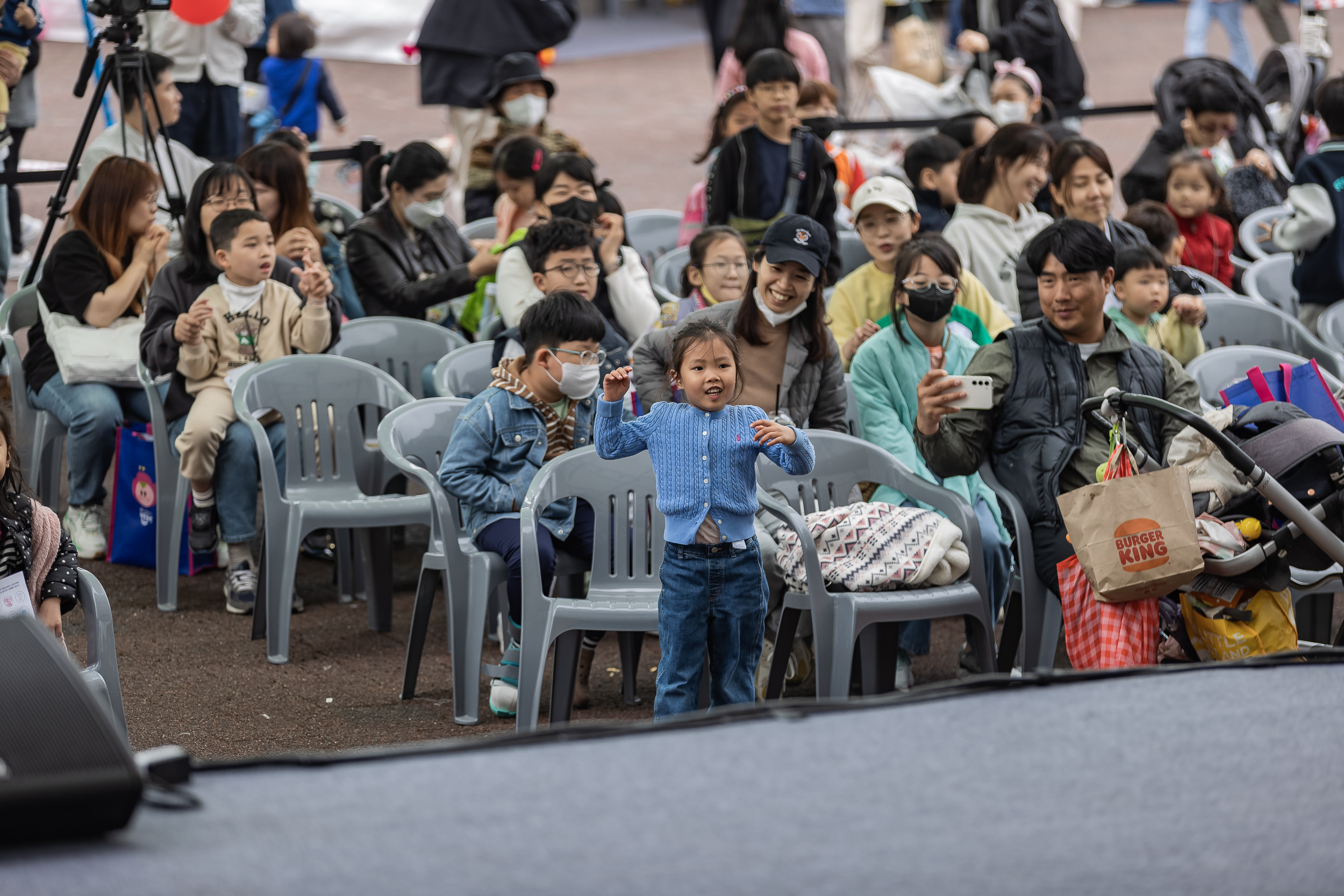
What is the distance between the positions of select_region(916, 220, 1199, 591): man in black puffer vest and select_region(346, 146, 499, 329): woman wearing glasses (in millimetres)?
2295

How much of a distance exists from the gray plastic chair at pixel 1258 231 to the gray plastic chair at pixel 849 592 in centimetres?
351

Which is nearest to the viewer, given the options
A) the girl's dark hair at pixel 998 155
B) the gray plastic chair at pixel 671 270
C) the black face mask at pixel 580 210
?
the black face mask at pixel 580 210

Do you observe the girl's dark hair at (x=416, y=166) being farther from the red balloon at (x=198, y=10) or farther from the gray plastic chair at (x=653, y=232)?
the gray plastic chair at (x=653, y=232)

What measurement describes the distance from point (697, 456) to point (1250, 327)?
3122mm

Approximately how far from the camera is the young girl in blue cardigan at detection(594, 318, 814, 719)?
136 inches

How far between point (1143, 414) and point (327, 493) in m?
2.50

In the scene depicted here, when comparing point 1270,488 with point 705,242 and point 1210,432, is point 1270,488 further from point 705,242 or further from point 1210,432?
point 705,242

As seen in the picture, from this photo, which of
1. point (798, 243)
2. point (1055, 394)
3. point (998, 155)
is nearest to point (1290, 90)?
point (998, 155)

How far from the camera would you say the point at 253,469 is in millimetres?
5020

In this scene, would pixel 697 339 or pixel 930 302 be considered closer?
pixel 697 339

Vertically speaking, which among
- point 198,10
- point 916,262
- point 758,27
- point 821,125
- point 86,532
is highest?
point 758,27

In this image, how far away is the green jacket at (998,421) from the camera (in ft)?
13.1

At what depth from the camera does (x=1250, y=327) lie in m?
5.70


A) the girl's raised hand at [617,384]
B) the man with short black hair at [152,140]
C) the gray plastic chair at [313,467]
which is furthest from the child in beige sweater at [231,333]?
the girl's raised hand at [617,384]
